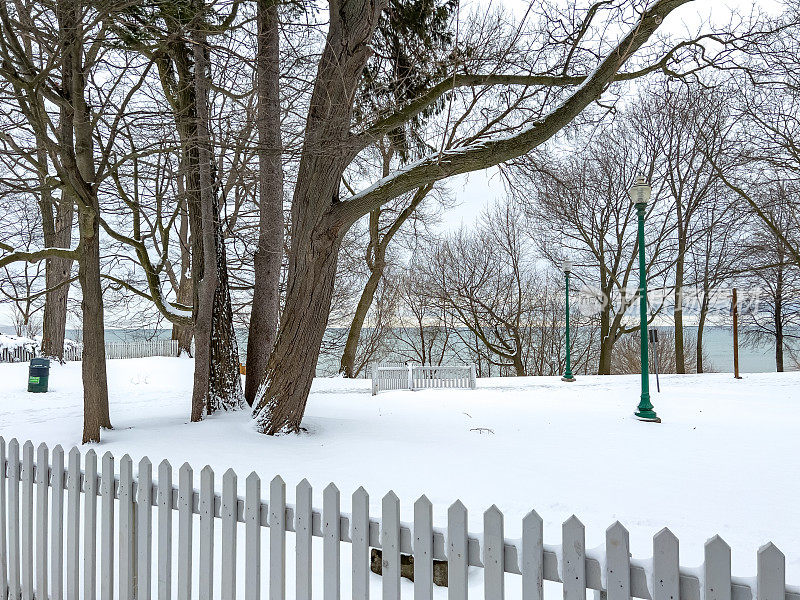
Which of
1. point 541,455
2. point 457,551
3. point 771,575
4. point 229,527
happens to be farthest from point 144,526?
point 541,455

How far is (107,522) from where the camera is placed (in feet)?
9.64

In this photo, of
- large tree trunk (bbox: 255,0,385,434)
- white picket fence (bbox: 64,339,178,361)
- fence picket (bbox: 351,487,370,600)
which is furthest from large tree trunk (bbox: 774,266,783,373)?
white picket fence (bbox: 64,339,178,361)

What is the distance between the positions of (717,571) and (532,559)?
566 mm

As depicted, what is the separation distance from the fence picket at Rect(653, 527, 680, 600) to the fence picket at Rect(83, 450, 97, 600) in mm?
2749

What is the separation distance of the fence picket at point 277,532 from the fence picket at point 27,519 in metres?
1.81

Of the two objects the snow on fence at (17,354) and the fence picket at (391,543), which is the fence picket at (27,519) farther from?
the snow on fence at (17,354)

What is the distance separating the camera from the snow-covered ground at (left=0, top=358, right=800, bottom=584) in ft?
14.6

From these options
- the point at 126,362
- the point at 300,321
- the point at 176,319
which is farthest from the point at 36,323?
the point at 300,321

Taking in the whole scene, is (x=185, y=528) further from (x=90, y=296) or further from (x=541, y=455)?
(x=90, y=296)

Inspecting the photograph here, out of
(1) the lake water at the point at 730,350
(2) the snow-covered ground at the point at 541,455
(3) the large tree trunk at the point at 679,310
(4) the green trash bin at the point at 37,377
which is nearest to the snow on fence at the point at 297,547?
(2) the snow-covered ground at the point at 541,455

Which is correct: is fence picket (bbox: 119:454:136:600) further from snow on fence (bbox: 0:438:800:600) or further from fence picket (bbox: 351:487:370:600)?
fence picket (bbox: 351:487:370:600)

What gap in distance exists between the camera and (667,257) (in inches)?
887

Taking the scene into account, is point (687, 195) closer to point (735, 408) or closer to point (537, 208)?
point (537, 208)

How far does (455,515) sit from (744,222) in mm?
23399
